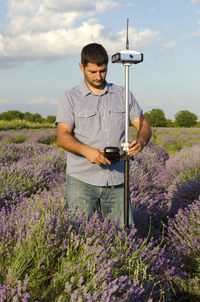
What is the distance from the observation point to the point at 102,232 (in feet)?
9.43

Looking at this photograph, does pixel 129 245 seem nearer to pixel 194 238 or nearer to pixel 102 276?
pixel 102 276

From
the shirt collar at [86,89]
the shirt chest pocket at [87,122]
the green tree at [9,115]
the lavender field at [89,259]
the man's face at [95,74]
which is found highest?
A: the green tree at [9,115]

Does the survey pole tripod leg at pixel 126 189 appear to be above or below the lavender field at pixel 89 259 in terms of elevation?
above

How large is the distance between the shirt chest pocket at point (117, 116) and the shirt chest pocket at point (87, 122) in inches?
5.3

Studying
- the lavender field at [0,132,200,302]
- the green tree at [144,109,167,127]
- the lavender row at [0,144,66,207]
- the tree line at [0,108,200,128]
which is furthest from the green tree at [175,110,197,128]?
the lavender field at [0,132,200,302]

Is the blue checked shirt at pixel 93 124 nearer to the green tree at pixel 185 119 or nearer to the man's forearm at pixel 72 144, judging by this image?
the man's forearm at pixel 72 144

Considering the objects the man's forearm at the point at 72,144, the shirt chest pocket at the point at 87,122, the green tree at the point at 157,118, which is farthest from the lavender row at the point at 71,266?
the green tree at the point at 157,118

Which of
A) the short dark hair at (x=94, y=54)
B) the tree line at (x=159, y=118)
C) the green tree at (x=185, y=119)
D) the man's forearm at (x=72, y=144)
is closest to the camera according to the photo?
the man's forearm at (x=72, y=144)

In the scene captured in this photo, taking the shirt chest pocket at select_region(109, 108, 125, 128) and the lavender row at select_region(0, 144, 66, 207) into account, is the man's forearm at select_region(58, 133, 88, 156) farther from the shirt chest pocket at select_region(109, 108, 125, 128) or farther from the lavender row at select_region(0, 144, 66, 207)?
the lavender row at select_region(0, 144, 66, 207)

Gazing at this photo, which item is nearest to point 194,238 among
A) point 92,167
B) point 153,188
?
point 92,167

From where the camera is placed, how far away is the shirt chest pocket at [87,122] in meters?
2.93

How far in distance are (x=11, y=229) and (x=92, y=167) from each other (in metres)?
0.79

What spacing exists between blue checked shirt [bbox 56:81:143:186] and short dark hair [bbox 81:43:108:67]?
27 centimetres

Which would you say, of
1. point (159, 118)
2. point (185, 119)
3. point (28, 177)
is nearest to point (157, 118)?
point (159, 118)
